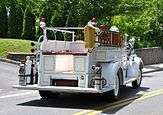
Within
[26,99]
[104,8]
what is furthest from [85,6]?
[26,99]

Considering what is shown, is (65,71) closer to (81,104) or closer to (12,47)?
(81,104)

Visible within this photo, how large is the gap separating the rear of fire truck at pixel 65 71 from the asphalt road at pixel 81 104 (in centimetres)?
47

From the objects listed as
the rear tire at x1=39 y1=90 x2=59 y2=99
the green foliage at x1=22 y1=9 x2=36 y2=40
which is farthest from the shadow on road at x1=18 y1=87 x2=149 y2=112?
the green foliage at x1=22 y1=9 x2=36 y2=40

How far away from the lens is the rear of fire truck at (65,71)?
12.9 meters

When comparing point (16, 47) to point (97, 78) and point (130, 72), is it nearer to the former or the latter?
point (130, 72)

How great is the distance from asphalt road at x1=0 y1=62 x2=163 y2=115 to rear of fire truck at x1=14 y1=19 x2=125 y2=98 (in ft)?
1.53

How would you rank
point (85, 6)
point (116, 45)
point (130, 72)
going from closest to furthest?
point (116, 45) < point (130, 72) < point (85, 6)

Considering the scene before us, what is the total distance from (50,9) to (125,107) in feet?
56.4

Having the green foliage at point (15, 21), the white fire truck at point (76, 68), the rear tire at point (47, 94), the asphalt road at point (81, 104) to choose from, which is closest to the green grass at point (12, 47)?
the green foliage at point (15, 21)

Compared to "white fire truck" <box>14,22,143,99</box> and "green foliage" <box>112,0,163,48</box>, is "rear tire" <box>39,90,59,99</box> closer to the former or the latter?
"white fire truck" <box>14,22,143,99</box>

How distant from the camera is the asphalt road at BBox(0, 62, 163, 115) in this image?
12.2 meters

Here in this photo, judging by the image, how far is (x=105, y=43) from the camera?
1384 centimetres

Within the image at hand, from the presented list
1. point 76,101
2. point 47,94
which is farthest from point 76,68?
point 47,94

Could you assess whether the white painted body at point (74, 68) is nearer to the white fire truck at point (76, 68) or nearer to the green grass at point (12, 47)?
the white fire truck at point (76, 68)
